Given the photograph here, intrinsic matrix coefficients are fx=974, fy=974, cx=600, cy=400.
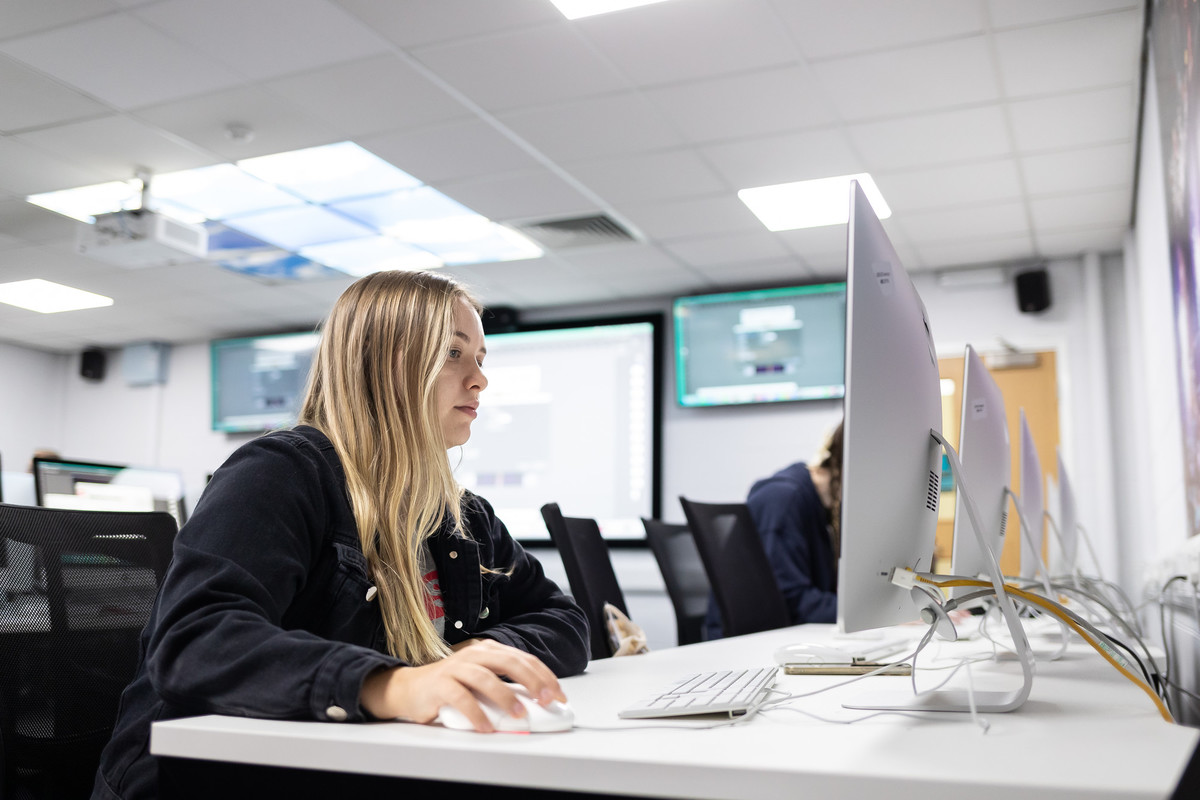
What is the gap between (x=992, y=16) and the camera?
2838 mm

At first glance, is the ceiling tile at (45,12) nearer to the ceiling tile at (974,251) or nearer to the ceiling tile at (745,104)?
the ceiling tile at (745,104)

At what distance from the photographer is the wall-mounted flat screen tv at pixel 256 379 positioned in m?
6.75

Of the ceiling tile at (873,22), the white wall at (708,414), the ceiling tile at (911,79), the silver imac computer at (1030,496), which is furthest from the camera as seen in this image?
the white wall at (708,414)

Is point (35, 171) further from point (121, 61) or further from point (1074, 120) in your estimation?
point (1074, 120)

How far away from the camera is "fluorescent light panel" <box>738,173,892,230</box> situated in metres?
4.17

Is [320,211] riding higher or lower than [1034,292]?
higher

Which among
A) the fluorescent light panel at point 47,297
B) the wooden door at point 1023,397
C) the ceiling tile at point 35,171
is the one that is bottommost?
the wooden door at point 1023,397

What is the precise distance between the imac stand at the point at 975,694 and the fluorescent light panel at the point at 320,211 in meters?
3.29

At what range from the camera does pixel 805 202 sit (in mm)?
4379

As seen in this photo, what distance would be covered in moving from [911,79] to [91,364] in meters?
6.40

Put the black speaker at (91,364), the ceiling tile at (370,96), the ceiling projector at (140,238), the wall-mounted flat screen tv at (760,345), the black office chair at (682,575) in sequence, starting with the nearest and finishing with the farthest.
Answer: the black office chair at (682,575) → the ceiling tile at (370,96) → the ceiling projector at (140,238) → the wall-mounted flat screen tv at (760,345) → the black speaker at (91,364)

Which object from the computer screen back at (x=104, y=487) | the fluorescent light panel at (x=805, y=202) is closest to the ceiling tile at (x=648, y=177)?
the fluorescent light panel at (x=805, y=202)

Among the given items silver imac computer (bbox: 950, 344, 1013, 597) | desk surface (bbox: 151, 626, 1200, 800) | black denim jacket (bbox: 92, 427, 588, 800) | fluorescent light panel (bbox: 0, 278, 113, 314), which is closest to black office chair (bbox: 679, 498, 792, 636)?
silver imac computer (bbox: 950, 344, 1013, 597)

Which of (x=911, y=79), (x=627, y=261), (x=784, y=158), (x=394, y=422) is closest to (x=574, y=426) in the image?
(x=627, y=261)
